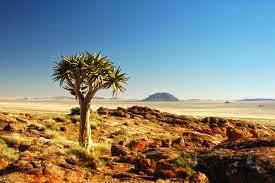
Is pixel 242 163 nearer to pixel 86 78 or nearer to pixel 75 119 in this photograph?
pixel 86 78

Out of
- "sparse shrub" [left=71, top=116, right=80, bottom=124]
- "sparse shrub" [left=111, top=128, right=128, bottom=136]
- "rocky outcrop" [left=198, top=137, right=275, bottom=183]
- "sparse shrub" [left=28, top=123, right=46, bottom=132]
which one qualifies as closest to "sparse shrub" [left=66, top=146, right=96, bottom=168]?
"rocky outcrop" [left=198, top=137, right=275, bottom=183]

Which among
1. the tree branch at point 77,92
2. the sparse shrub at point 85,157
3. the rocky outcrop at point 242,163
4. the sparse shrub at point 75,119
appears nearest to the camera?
the rocky outcrop at point 242,163

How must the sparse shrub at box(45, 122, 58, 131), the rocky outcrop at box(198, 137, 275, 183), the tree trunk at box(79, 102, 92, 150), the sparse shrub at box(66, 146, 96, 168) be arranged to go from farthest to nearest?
the sparse shrub at box(45, 122, 58, 131)
the tree trunk at box(79, 102, 92, 150)
the sparse shrub at box(66, 146, 96, 168)
the rocky outcrop at box(198, 137, 275, 183)

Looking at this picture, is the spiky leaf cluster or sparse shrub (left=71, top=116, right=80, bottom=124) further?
sparse shrub (left=71, top=116, right=80, bottom=124)

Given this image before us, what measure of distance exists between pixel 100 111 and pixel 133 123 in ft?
20.5

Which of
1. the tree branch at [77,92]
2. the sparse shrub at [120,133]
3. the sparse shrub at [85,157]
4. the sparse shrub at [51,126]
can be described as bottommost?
the sparse shrub at [120,133]

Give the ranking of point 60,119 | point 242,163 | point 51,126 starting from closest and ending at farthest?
1. point 242,163
2. point 51,126
3. point 60,119

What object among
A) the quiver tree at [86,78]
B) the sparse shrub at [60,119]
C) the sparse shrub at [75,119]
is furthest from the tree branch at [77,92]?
the sparse shrub at [75,119]

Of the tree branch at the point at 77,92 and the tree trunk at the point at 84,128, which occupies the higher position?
the tree branch at the point at 77,92

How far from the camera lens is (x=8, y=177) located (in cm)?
1068

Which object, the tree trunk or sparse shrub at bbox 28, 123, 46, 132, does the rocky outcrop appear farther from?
sparse shrub at bbox 28, 123, 46, 132

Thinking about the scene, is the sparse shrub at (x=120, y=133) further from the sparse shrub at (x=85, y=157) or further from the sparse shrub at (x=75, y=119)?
the sparse shrub at (x=85, y=157)

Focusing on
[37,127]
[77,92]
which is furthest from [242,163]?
[37,127]

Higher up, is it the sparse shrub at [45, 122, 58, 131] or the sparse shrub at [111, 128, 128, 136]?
the sparse shrub at [45, 122, 58, 131]
